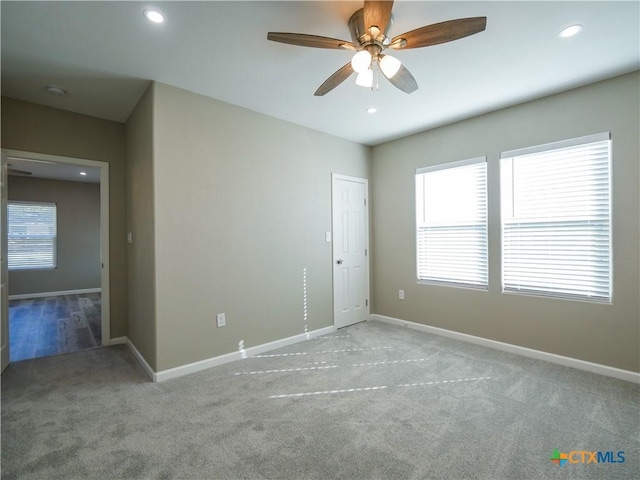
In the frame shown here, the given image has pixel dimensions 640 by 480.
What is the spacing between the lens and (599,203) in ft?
9.07

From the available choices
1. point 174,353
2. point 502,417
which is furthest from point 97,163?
point 502,417

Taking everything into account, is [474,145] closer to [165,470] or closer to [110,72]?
[110,72]

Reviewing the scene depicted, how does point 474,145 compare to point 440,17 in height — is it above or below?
below

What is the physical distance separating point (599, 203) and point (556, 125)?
850mm

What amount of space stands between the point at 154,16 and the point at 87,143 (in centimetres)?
235

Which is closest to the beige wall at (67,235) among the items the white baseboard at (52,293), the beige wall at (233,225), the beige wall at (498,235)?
the white baseboard at (52,293)

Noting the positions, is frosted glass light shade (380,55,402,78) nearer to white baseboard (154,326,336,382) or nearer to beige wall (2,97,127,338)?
white baseboard (154,326,336,382)

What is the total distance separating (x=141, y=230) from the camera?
10.1 ft

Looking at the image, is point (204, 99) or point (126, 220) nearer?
point (204, 99)

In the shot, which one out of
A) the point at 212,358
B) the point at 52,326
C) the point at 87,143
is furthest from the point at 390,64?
the point at 52,326

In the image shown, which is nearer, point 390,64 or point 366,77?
point 390,64

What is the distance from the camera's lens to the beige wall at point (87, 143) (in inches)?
122

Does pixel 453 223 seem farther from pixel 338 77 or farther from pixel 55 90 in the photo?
pixel 55 90

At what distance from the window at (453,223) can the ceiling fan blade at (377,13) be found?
7.91ft
